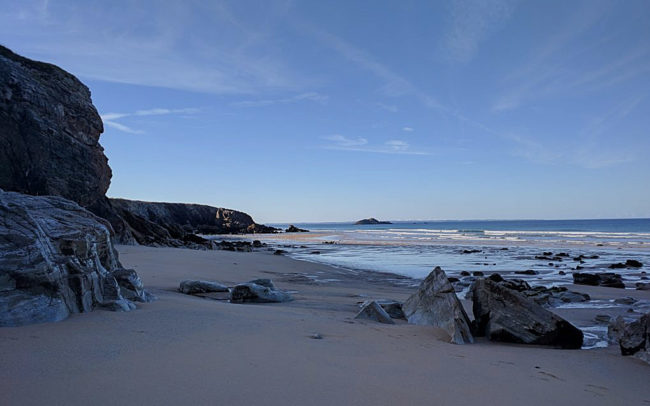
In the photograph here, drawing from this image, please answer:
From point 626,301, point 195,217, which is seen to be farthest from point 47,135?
point 195,217

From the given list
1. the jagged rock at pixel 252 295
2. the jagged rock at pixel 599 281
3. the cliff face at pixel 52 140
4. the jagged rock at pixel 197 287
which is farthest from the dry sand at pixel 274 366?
the cliff face at pixel 52 140

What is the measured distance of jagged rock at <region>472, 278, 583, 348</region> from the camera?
5.17 m

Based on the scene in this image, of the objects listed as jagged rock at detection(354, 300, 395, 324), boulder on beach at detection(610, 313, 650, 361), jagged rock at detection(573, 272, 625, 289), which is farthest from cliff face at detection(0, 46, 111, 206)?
boulder on beach at detection(610, 313, 650, 361)

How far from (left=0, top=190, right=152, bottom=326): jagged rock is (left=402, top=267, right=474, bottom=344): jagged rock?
3.82 metres

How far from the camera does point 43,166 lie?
2450 cm

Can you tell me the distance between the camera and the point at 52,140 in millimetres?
25281

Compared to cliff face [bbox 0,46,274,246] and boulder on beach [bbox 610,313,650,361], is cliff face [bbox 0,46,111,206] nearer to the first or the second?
cliff face [bbox 0,46,274,246]

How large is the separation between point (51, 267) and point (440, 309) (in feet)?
15.2

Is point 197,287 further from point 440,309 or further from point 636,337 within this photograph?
point 636,337

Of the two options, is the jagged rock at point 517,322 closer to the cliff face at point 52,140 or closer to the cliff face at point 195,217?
the cliff face at point 52,140

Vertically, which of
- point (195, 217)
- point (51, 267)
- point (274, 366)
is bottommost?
point (274, 366)

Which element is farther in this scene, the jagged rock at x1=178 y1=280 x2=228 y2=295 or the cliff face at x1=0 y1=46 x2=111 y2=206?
the cliff face at x1=0 y1=46 x2=111 y2=206

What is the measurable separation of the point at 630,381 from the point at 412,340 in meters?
1.94

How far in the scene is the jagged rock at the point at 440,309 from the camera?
198 inches
